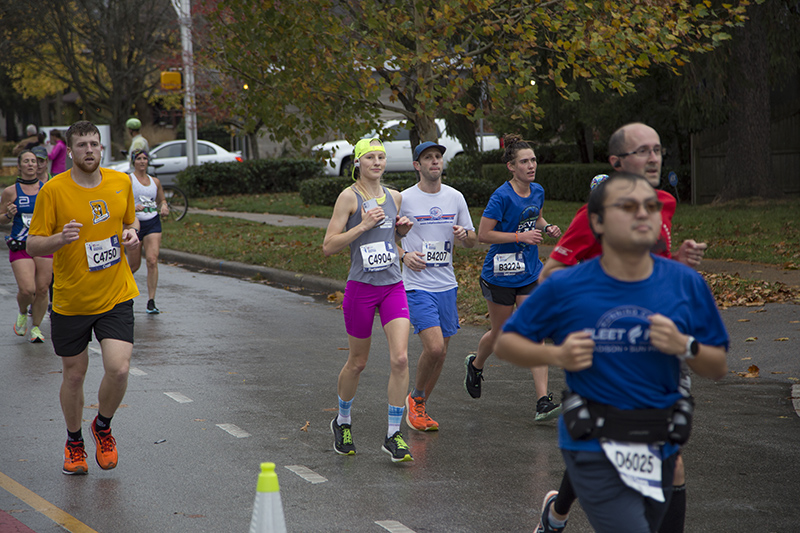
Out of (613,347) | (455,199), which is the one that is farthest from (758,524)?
(455,199)

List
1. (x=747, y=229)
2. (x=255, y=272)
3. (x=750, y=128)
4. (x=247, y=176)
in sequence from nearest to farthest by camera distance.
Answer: (x=255, y=272) < (x=747, y=229) < (x=750, y=128) < (x=247, y=176)

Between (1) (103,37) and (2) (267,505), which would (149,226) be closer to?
(2) (267,505)

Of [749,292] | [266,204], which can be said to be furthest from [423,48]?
[266,204]

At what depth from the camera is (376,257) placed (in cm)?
573

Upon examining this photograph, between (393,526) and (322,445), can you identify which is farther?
(322,445)

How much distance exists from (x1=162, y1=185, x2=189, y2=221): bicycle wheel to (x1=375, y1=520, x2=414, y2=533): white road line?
731 inches

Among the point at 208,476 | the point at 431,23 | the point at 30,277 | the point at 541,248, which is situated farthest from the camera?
the point at 541,248

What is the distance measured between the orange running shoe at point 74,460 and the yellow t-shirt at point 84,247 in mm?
803

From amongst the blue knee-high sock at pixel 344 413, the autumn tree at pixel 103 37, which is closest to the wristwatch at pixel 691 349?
the blue knee-high sock at pixel 344 413

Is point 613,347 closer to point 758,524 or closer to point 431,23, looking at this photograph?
point 758,524

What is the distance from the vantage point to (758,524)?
466cm

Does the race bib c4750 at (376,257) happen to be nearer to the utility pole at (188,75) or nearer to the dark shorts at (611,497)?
the dark shorts at (611,497)

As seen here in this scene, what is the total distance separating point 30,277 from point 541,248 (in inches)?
350

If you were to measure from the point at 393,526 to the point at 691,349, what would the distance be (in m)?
2.19
